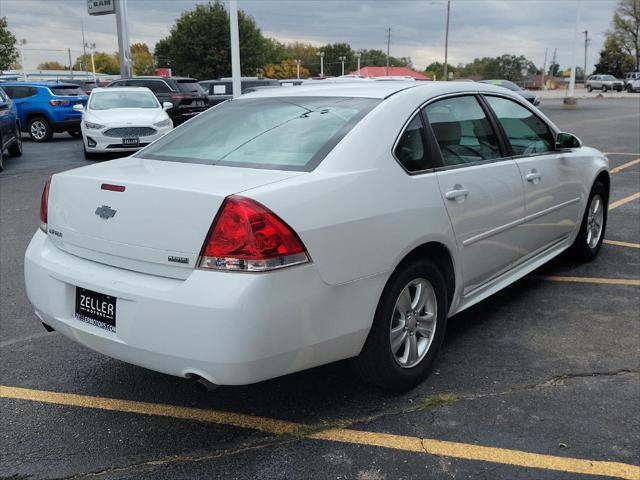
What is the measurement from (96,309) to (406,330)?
1545 millimetres

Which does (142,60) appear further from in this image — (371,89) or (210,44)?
(371,89)

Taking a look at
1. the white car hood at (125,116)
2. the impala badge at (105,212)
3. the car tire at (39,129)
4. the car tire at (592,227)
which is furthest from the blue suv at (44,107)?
the impala badge at (105,212)

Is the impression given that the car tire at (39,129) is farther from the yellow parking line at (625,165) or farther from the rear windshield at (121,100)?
the yellow parking line at (625,165)

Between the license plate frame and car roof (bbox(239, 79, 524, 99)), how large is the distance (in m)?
1.75

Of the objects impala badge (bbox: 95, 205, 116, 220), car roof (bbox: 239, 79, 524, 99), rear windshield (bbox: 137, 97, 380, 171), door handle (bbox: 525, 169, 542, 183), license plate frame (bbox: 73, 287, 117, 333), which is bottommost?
license plate frame (bbox: 73, 287, 117, 333)

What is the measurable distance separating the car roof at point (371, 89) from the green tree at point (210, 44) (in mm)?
63703

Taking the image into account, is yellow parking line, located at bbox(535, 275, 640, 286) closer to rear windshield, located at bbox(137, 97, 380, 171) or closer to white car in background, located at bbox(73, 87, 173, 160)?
rear windshield, located at bbox(137, 97, 380, 171)

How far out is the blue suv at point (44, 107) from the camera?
19.0 metres

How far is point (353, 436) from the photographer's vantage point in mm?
3010

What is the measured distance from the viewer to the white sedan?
263 cm

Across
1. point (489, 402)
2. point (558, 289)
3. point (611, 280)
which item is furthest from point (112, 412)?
point (611, 280)

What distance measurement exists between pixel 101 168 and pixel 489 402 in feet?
7.71

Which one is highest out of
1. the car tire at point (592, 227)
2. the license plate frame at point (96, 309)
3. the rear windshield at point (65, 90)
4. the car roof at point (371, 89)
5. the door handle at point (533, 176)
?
the car roof at point (371, 89)

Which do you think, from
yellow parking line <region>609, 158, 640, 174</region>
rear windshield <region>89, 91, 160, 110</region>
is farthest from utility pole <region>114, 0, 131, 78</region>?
yellow parking line <region>609, 158, 640, 174</region>
